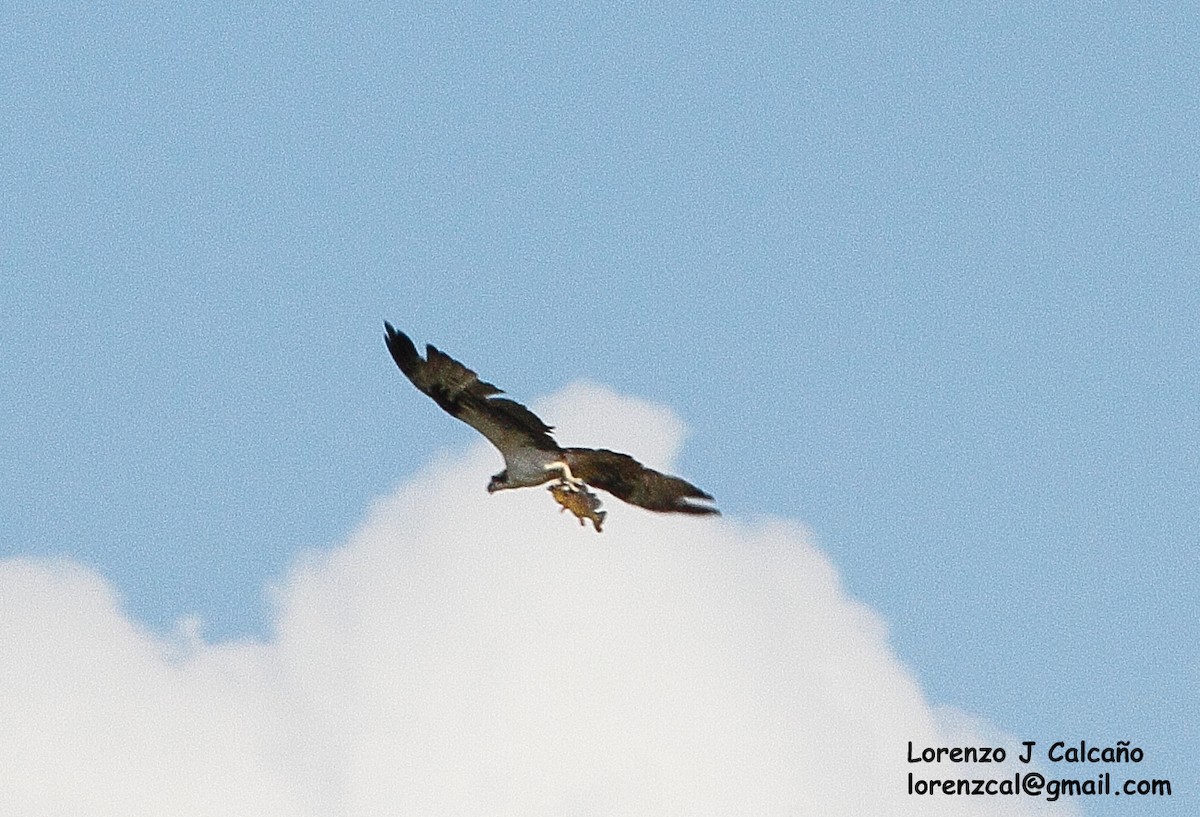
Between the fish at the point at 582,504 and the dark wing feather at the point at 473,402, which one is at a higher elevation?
the dark wing feather at the point at 473,402

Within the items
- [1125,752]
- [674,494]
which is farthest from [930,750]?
[674,494]

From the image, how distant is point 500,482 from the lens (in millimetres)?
37969

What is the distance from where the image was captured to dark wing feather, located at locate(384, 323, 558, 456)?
3772 centimetres

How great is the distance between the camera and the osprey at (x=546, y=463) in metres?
37.6

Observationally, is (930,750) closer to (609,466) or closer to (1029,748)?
(1029,748)

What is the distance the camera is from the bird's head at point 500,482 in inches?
1494

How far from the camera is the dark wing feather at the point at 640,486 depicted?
123 ft

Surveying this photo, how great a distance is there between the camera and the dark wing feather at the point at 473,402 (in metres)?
37.7

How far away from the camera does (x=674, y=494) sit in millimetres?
37688

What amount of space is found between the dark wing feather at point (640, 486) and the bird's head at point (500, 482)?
74 centimetres

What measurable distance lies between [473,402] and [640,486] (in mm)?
2138

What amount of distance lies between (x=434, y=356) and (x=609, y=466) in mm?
2437

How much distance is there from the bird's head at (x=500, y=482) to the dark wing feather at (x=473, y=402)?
237mm

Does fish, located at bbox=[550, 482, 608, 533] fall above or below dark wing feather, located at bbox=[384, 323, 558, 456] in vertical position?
below
